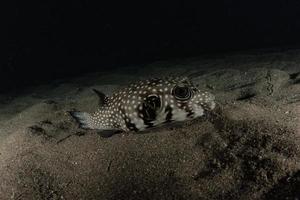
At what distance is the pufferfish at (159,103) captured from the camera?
4.38m

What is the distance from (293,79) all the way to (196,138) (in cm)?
277

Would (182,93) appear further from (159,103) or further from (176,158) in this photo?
(176,158)

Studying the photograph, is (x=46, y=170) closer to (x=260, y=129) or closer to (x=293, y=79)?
(x=260, y=129)

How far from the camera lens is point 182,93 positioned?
4391mm

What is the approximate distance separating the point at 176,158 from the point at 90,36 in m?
13.1

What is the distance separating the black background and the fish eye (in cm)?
1162

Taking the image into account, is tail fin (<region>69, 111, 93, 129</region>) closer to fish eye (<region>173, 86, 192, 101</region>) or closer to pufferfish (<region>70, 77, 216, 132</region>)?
pufferfish (<region>70, 77, 216, 132</region>)

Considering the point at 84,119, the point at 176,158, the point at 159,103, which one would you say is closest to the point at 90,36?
the point at 84,119

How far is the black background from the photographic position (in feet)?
53.4

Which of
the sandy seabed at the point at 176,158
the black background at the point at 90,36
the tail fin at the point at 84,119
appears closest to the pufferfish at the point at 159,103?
the sandy seabed at the point at 176,158

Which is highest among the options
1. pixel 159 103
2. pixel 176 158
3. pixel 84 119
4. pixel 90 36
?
pixel 90 36

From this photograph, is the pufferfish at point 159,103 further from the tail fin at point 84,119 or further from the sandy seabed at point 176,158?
the tail fin at point 84,119

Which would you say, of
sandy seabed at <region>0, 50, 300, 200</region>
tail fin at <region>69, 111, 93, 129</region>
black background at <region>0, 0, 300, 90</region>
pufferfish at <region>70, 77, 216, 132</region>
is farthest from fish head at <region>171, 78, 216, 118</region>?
black background at <region>0, 0, 300, 90</region>

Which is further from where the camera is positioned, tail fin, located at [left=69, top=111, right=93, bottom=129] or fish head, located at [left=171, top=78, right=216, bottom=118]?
tail fin, located at [left=69, top=111, right=93, bottom=129]
